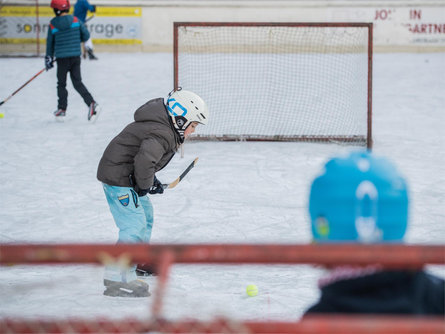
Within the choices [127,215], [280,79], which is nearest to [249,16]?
[280,79]

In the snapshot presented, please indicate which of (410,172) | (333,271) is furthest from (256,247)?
(410,172)

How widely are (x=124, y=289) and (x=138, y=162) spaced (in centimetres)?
71

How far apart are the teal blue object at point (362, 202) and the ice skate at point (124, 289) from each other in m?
2.86

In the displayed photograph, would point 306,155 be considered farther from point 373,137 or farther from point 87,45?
point 87,45

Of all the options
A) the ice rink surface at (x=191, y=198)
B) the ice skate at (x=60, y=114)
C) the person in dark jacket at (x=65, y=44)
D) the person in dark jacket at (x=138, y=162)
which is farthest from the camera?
the ice skate at (x=60, y=114)

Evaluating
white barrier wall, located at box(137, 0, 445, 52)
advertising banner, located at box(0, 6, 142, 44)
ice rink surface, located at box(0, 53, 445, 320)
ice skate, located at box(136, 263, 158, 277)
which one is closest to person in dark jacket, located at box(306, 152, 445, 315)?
ice rink surface, located at box(0, 53, 445, 320)

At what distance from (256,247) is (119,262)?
0.85ft

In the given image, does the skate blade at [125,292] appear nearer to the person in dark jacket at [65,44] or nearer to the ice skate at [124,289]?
the ice skate at [124,289]

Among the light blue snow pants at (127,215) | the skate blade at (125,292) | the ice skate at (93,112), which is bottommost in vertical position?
the skate blade at (125,292)

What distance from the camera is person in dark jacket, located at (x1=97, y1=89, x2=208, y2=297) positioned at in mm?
4098

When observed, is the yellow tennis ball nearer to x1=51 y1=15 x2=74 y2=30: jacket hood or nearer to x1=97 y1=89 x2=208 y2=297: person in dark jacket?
x1=97 y1=89 x2=208 y2=297: person in dark jacket

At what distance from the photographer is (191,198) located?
6406mm

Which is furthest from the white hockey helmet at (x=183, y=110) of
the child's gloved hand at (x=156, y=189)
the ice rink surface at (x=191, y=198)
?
the ice rink surface at (x=191, y=198)

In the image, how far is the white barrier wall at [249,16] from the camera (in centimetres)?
1695
